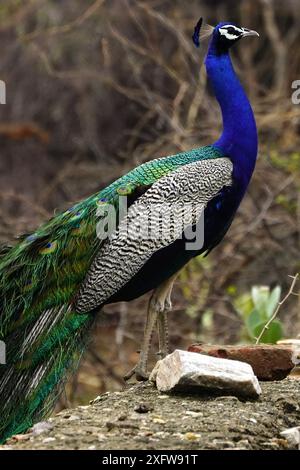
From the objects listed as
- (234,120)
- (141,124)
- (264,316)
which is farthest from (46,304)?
(141,124)

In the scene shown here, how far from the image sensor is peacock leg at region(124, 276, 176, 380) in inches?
186

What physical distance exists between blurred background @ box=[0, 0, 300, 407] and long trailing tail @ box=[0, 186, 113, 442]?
207cm

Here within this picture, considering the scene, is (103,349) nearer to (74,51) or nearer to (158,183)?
(74,51)

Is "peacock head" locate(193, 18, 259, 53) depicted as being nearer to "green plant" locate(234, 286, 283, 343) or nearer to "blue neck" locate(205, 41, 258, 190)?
"blue neck" locate(205, 41, 258, 190)

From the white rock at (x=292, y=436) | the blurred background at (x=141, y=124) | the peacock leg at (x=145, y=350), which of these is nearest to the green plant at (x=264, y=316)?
the blurred background at (x=141, y=124)

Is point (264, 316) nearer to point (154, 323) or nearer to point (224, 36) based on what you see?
point (154, 323)

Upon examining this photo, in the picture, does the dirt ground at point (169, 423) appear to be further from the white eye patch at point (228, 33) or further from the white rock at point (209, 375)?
the white eye patch at point (228, 33)

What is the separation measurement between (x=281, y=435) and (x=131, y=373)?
3.90 ft

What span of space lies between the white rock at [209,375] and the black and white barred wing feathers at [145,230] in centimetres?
63

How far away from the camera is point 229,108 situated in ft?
16.9

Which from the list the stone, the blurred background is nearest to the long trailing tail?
the stone

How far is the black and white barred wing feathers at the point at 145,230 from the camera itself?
4641 millimetres

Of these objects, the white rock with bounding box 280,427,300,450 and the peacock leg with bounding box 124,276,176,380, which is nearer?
the white rock with bounding box 280,427,300,450
